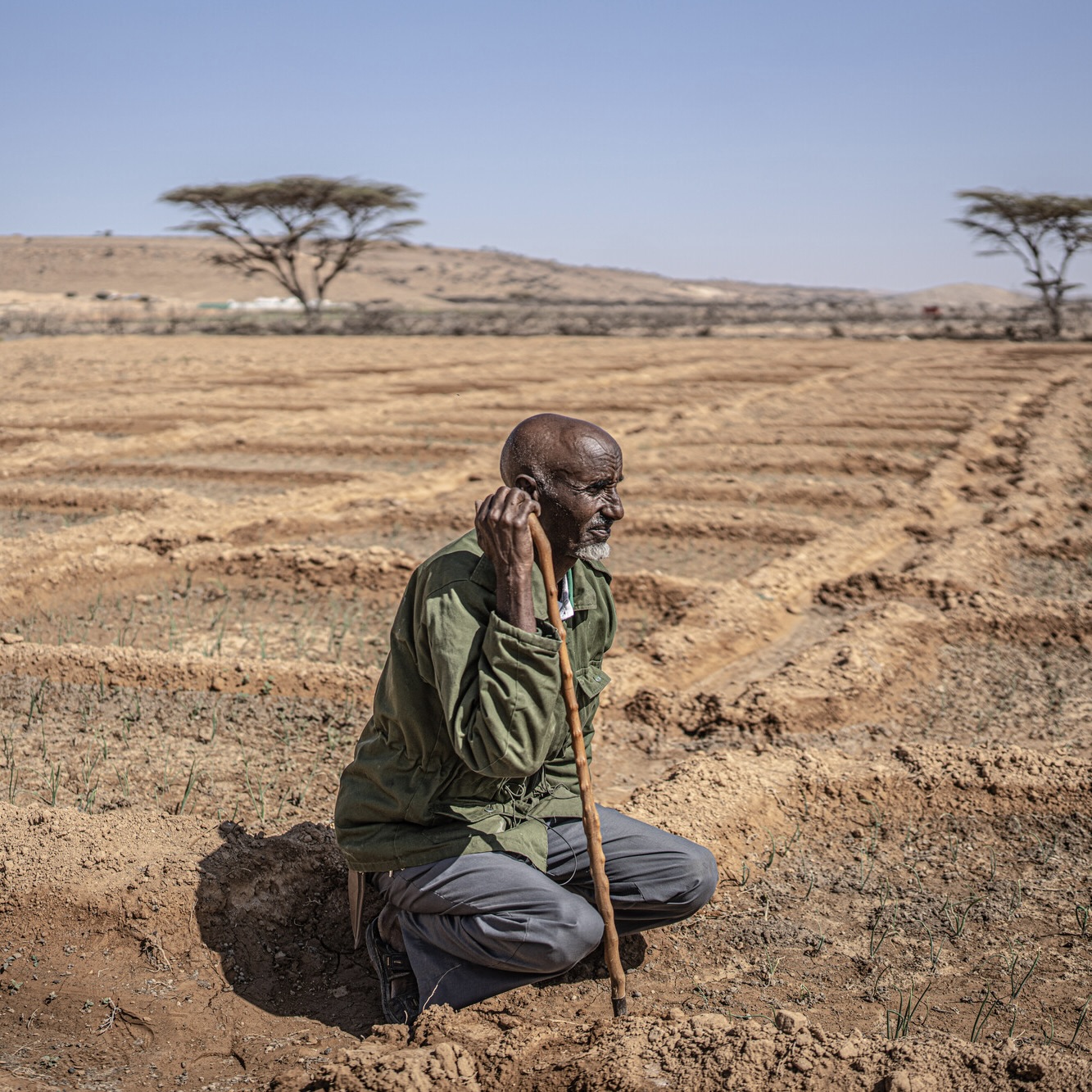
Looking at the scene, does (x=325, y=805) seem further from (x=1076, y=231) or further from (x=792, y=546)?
(x=1076, y=231)

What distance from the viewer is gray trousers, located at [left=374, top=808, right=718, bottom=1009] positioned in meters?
2.37

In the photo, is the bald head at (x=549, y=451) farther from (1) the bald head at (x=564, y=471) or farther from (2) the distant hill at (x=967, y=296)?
(2) the distant hill at (x=967, y=296)

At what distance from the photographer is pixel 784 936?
2.94 meters

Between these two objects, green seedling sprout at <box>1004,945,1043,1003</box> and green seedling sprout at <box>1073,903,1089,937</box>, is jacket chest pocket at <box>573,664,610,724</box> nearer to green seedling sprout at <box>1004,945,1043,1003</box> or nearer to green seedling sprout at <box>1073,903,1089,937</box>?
green seedling sprout at <box>1004,945,1043,1003</box>

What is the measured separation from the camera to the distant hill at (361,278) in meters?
75.4

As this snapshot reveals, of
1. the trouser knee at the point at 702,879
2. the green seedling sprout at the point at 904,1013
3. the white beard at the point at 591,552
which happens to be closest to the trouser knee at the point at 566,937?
the trouser knee at the point at 702,879

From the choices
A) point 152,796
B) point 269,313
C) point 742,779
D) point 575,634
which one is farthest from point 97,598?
point 269,313

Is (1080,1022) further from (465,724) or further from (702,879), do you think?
→ (465,724)

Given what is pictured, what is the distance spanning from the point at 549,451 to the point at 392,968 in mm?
1261

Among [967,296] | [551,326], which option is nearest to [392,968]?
[551,326]

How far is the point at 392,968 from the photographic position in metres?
2.54

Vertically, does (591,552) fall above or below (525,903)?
above

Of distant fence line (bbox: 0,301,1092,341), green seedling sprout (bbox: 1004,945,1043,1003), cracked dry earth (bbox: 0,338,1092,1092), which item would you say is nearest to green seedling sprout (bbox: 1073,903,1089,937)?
cracked dry earth (bbox: 0,338,1092,1092)

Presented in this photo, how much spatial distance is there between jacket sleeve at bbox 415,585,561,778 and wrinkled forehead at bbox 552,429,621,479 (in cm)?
36
